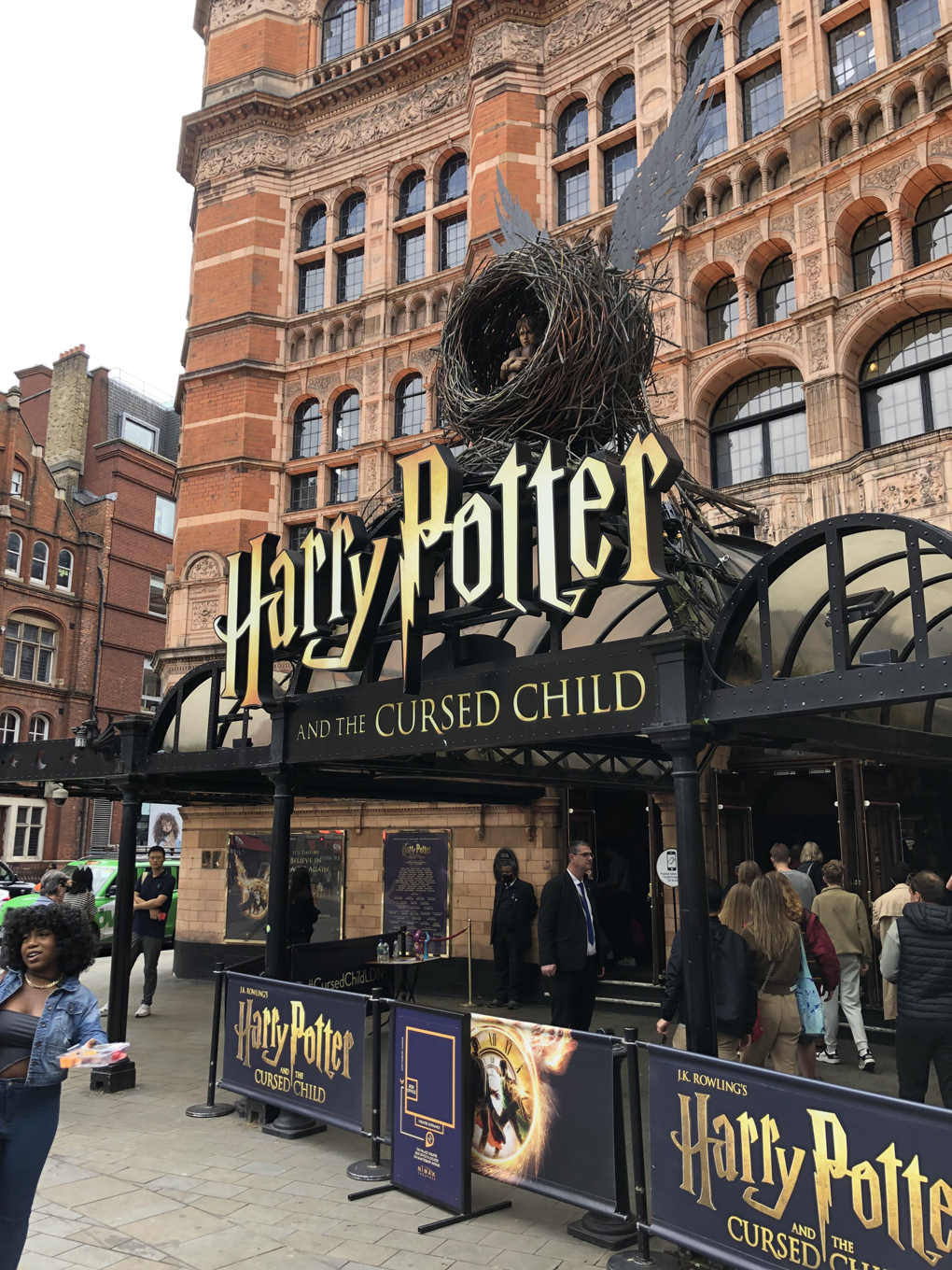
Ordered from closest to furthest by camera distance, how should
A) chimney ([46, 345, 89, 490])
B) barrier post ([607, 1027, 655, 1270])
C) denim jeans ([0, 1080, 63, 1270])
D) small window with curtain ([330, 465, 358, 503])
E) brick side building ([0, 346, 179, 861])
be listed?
denim jeans ([0, 1080, 63, 1270]) < barrier post ([607, 1027, 655, 1270]) < small window with curtain ([330, 465, 358, 503]) < brick side building ([0, 346, 179, 861]) < chimney ([46, 345, 89, 490])

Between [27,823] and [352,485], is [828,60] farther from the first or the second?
[27,823]

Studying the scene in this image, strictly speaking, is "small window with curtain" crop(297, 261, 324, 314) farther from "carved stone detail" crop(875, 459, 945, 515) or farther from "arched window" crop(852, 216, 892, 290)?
"carved stone detail" crop(875, 459, 945, 515)

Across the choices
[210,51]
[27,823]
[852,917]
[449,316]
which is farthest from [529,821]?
[27,823]

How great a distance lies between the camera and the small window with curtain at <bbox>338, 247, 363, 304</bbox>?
21.1 meters

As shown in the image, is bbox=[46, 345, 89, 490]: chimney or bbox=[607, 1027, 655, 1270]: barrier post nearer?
bbox=[607, 1027, 655, 1270]: barrier post

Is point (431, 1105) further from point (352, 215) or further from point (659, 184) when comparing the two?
point (352, 215)

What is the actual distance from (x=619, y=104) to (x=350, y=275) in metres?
6.80

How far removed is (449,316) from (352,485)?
1110 cm

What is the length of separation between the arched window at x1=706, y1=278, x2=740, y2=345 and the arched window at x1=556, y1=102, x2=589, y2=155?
15.0 ft

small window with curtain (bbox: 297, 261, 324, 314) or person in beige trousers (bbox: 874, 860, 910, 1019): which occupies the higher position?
small window with curtain (bbox: 297, 261, 324, 314)

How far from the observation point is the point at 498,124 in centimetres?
1817

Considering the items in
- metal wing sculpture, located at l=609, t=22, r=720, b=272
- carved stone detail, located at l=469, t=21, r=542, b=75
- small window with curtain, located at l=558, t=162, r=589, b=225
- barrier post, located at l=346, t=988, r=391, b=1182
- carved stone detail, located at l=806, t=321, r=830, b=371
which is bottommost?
barrier post, located at l=346, t=988, r=391, b=1182

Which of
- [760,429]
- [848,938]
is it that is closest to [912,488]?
[760,429]

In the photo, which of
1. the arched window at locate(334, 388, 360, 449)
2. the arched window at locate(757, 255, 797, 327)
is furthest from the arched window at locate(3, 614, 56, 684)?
the arched window at locate(757, 255, 797, 327)
